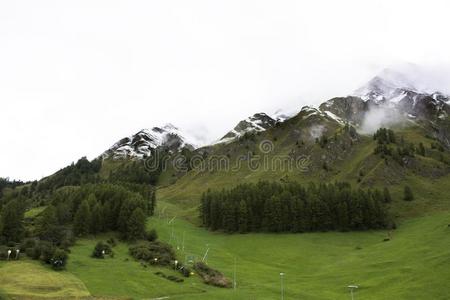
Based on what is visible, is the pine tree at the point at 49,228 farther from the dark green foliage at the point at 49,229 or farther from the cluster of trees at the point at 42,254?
the cluster of trees at the point at 42,254

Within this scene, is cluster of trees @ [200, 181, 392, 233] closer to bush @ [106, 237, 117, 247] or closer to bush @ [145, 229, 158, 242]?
bush @ [145, 229, 158, 242]

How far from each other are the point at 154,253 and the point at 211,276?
20.7m

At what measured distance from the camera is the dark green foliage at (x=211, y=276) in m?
90.2

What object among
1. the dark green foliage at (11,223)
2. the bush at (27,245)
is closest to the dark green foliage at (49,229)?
the dark green foliage at (11,223)

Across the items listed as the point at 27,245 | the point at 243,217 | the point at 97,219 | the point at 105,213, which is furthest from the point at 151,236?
the point at 243,217

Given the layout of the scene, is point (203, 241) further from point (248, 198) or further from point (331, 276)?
point (331, 276)

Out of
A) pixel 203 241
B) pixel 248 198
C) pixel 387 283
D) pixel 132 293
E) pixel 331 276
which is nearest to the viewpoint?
pixel 132 293

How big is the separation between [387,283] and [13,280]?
222 ft

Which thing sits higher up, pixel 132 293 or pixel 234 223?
pixel 234 223

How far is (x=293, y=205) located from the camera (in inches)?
6422

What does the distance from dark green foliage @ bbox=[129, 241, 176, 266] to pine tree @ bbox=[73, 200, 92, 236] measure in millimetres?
18986

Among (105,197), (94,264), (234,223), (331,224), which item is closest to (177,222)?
(234,223)

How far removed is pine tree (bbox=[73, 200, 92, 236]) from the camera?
12819cm

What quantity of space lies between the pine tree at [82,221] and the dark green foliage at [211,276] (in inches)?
1676
